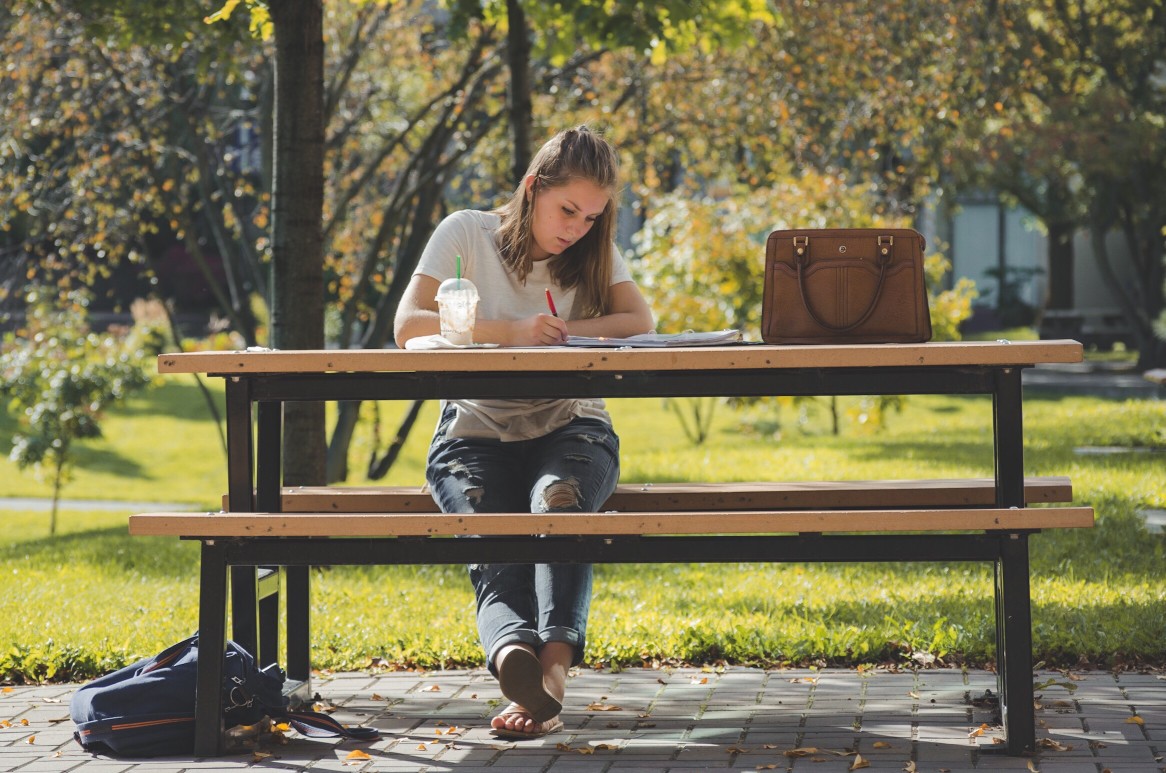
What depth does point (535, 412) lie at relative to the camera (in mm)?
4102

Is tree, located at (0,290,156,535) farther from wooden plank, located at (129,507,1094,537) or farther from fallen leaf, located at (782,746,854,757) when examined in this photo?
fallen leaf, located at (782,746,854,757)

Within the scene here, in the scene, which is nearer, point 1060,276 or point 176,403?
point 176,403

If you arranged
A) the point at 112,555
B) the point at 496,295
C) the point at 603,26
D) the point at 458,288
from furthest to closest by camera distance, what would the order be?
the point at 112,555 → the point at 603,26 → the point at 496,295 → the point at 458,288

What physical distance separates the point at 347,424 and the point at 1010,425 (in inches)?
355

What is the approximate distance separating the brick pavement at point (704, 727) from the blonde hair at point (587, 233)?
1181 mm

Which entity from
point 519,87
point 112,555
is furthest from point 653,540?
point 112,555

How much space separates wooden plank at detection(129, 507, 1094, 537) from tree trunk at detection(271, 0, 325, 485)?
3163mm

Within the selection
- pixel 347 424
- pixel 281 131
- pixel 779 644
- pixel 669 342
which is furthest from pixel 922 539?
pixel 347 424

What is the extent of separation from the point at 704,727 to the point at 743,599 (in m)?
2.02

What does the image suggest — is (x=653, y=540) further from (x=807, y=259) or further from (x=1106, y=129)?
(x=1106, y=129)

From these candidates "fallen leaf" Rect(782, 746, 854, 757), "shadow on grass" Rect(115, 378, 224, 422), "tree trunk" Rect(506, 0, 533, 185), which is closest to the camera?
"fallen leaf" Rect(782, 746, 854, 757)

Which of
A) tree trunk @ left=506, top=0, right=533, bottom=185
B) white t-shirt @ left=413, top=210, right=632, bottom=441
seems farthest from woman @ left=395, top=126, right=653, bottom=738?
tree trunk @ left=506, top=0, right=533, bottom=185

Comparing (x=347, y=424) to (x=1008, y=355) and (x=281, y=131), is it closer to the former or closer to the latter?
(x=281, y=131)

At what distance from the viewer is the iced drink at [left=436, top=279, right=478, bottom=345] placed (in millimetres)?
3725
